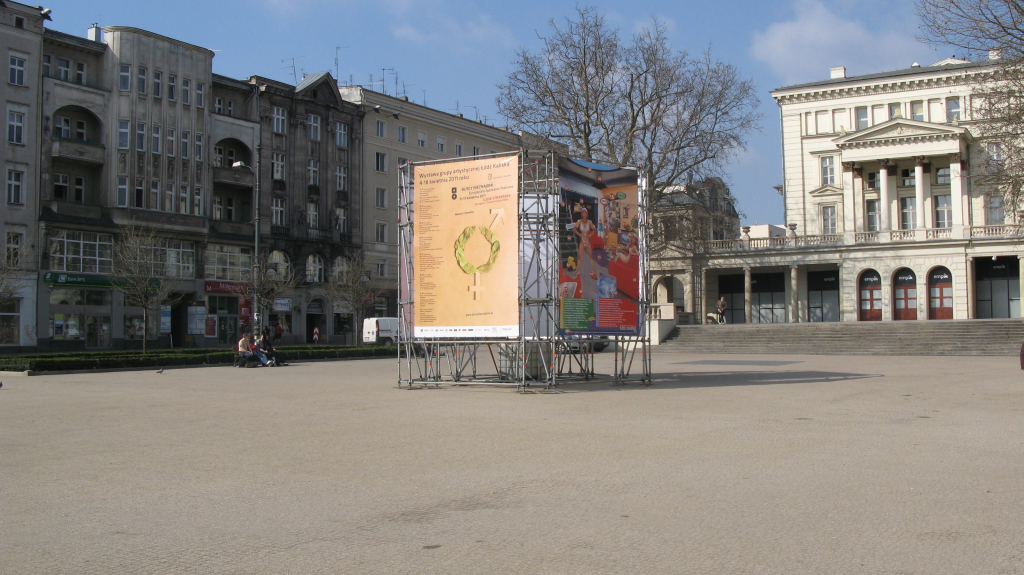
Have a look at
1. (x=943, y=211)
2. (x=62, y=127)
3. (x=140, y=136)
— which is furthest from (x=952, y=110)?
(x=62, y=127)

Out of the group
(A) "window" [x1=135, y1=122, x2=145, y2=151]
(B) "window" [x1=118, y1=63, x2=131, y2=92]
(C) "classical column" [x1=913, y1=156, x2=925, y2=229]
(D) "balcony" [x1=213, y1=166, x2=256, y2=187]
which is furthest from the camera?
(C) "classical column" [x1=913, y1=156, x2=925, y2=229]

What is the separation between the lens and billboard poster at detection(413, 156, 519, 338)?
19.7 m

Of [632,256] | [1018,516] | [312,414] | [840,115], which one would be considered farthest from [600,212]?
[840,115]

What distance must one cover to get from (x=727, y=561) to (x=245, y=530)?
353 cm

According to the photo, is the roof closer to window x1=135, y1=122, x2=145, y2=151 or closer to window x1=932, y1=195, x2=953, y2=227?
window x1=932, y1=195, x2=953, y2=227

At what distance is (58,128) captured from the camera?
1901 inches

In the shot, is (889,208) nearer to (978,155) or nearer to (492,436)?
(978,155)

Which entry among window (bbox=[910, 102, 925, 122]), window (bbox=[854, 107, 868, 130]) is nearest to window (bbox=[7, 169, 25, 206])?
window (bbox=[854, 107, 868, 130])

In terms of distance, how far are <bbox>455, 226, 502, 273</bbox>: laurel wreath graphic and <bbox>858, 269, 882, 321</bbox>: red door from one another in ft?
149

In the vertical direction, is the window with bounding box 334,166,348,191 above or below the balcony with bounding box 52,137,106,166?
above

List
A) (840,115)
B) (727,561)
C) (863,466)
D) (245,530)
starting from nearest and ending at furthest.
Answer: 1. (727,561)
2. (245,530)
3. (863,466)
4. (840,115)

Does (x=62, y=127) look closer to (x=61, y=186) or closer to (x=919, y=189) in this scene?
(x=61, y=186)

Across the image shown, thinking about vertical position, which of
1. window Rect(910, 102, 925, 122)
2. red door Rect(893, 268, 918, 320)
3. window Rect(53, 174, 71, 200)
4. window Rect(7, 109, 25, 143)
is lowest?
red door Rect(893, 268, 918, 320)

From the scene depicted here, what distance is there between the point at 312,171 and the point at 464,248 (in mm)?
45149
